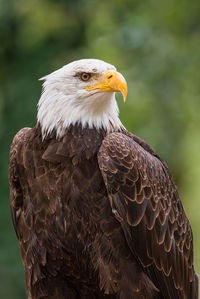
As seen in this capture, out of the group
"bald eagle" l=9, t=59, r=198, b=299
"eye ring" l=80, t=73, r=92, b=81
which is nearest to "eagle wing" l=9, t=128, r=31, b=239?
"bald eagle" l=9, t=59, r=198, b=299

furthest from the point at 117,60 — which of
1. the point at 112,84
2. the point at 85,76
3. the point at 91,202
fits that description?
the point at 91,202

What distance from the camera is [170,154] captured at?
35.6 feet

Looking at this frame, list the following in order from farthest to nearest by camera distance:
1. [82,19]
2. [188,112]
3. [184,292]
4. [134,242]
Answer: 1. [82,19]
2. [188,112]
3. [184,292]
4. [134,242]

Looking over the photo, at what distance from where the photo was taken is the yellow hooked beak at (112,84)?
528 centimetres

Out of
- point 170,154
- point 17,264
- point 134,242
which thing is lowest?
point 17,264

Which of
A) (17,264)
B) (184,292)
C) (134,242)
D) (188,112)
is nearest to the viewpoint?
(134,242)

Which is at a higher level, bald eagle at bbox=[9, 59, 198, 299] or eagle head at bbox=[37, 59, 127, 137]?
eagle head at bbox=[37, 59, 127, 137]

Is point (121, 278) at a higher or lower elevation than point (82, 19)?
lower

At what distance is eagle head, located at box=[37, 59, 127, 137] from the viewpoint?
5.40 m

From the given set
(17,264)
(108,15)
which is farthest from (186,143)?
(17,264)

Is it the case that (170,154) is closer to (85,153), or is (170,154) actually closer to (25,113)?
(25,113)

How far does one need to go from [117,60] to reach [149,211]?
564 centimetres

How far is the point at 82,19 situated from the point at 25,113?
2206 mm

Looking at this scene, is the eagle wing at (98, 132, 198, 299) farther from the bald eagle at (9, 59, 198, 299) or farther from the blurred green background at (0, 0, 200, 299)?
the blurred green background at (0, 0, 200, 299)
